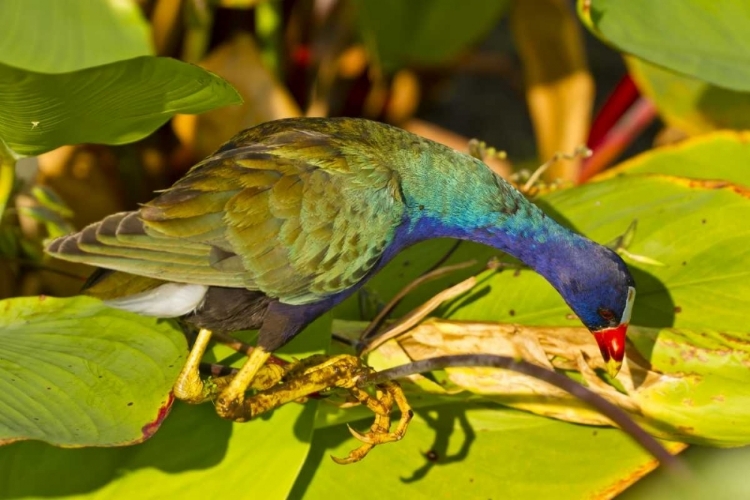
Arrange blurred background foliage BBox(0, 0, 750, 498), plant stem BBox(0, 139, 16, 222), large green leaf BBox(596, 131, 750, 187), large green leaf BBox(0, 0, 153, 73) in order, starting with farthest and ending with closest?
large green leaf BBox(596, 131, 750, 187) → plant stem BBox(0, 139, 16, 222) → blurred background foliage BBox(0, 0, 750, 498) → large green leaf BBox(0, 0, 153, 73)

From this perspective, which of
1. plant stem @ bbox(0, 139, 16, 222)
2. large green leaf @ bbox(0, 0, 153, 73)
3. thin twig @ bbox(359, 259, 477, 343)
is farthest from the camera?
thin twig @ bbox(359, 259, 477, 343)

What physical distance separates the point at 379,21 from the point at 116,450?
1.47 metres

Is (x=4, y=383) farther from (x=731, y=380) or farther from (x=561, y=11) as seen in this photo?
(x=561, y=11)

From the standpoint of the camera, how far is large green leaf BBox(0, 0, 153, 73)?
3.58 ft

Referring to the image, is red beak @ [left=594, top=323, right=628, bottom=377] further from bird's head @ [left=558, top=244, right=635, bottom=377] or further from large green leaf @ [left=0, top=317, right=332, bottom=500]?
large green leaf @ [left=0, top=317, right=332, bottom=500]

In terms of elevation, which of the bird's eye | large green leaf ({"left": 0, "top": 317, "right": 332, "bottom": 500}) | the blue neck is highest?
the blue neck

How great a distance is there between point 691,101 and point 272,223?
1444 millimetres

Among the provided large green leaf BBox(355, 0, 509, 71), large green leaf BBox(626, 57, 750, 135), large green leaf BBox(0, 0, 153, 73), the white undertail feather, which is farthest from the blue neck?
large green leaf BBox(355, 0, 509, 71)

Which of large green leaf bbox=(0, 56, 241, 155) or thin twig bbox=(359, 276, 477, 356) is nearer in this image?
large green leaf bbox=(0, 56, 241, 155)

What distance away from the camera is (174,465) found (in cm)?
142

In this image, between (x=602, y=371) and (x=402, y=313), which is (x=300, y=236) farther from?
(x=602, y=371)

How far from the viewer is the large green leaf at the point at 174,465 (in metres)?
1.40

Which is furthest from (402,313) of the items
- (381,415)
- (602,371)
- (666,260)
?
(666,260)

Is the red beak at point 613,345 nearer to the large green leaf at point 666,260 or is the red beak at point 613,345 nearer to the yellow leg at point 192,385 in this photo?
the large green leaf at point 666,260
